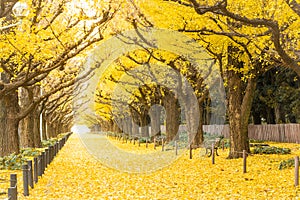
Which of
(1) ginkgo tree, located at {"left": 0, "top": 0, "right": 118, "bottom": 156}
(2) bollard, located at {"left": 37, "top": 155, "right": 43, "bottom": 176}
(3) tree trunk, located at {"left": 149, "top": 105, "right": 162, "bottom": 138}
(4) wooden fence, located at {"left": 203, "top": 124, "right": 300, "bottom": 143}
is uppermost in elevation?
(1) ginkgo tree, located at {"left": 0, "top": 0, "right": 118, "bottom": 156}

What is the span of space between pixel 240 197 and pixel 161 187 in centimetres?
281

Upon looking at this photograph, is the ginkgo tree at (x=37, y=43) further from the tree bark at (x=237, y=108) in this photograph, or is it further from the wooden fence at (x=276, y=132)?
the wooden fence at (x=276, y=132)

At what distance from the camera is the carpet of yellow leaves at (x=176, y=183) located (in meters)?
11.9

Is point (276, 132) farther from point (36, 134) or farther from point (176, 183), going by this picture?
point (176, 183)

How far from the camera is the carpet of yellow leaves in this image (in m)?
11.9

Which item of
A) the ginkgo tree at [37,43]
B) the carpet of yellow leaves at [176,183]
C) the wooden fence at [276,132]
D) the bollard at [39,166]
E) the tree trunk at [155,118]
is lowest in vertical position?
the carpet of yellow leaves at [176,183]

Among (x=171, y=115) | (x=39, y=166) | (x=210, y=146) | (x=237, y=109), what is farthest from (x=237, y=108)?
(x=171, y=115)

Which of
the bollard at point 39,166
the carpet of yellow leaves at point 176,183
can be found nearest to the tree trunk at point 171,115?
the carpet of yellow leaves at point 176,183

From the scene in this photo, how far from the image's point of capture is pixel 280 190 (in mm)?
12266

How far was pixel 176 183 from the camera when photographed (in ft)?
46.7

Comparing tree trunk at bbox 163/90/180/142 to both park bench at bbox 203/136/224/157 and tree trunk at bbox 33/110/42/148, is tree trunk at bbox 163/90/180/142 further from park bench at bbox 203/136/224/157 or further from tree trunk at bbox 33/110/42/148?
tree trunk at bbox 33/110/42/148

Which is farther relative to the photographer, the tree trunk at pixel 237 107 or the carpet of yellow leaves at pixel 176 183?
the tree trunk at pixel 237 107

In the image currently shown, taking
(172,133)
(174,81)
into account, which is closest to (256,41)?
(174,81)

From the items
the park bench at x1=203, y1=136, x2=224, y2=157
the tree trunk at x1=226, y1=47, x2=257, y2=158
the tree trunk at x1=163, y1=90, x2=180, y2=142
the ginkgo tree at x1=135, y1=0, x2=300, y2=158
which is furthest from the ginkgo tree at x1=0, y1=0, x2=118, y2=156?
the tree trunk at x1=163, y1=90, x2=180, y2=142
